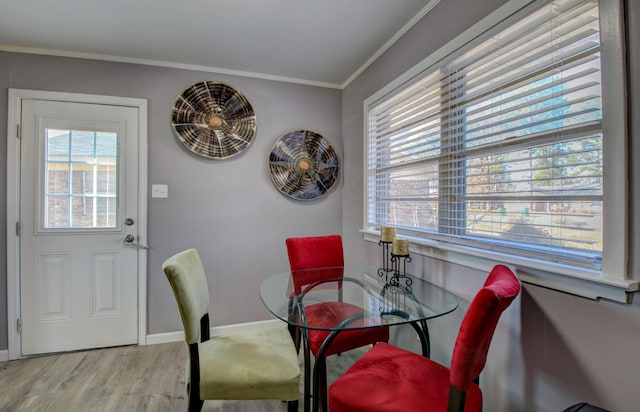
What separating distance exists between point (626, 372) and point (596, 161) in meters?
0.67

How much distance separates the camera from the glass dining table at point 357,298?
1292 mm

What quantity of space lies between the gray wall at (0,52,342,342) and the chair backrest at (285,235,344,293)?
0.64 meters

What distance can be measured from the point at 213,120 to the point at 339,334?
6.61ft

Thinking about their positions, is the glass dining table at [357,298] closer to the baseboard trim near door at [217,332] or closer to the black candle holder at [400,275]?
the black candle holder at [400,275]

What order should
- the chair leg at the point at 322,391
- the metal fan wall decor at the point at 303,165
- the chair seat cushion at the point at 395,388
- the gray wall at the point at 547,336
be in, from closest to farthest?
the gray wall at the point at 547,336
the chair seat cushion at the point at 395,388
the chair leg at the point at 322,391
the metal fan wall decor at the point at 303,165

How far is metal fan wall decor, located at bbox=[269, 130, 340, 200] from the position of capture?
2.72 m

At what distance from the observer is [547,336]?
110 centimetres

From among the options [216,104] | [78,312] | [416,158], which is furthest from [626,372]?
[78,312]

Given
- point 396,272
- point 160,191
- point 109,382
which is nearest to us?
point 396,272

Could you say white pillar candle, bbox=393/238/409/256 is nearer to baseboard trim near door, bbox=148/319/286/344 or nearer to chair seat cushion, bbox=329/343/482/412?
chair seat cushion, bbox=329/343/482/412

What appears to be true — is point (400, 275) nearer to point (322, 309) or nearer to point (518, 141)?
point (322, 309)

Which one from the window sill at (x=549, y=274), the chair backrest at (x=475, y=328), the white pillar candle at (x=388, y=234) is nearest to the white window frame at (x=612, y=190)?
the window sill at (x=549, y=274)

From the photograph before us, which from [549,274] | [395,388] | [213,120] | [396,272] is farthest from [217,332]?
[549,274]

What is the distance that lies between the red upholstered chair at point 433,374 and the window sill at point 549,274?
0.46ft
